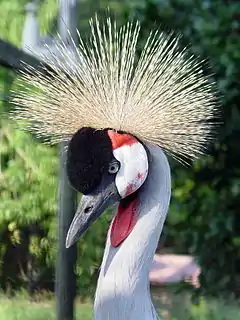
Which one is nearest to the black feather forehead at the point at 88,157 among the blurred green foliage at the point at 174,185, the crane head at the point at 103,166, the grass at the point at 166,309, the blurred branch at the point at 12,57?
the crane head at the point at 103,166

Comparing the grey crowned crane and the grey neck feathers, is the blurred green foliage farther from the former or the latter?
the grey neck feathers

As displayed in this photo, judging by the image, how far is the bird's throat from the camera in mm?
1574

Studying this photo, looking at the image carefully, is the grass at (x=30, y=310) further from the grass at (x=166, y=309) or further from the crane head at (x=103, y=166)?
the crane head at (x=103, y=166)

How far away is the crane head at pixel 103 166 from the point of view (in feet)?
4.95

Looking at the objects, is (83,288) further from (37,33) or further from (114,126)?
(114,126)


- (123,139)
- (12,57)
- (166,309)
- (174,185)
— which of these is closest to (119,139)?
(123,139)

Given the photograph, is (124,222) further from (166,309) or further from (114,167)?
(166,309)

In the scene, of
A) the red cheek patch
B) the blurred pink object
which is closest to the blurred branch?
the red cheek patch

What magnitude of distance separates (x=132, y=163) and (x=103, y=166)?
56mm

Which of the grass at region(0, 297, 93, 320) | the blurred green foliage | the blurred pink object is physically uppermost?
the blurred green foliage

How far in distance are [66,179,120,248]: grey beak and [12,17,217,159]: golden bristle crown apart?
0.12 metres

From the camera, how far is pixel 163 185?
156 centimetres

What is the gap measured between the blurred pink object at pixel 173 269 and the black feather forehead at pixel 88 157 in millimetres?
2425

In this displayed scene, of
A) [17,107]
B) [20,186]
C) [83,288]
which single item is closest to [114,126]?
[17,107]
